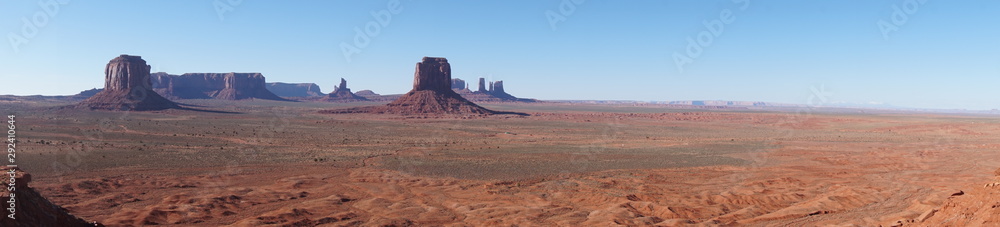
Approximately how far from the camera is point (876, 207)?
1712 centimetres

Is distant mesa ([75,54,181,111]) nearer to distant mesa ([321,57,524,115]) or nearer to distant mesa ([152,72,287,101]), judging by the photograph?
distant mesa ([321,57,524,115])

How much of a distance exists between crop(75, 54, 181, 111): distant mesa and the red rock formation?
87276mm

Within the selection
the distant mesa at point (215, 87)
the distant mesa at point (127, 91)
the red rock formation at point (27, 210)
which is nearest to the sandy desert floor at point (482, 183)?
the red rock formation at point (27, 210)

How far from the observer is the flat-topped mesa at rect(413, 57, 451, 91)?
11450 centimetres

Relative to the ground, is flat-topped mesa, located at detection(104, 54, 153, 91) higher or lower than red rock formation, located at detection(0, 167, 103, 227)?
higher

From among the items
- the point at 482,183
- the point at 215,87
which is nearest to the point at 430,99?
the point at 482,183

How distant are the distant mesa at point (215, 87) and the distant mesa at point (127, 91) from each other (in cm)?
7612

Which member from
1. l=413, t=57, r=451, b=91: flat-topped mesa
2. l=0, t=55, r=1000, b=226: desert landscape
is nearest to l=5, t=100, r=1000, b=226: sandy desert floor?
l=0, t=55, r=1000, b=226: desert landscape

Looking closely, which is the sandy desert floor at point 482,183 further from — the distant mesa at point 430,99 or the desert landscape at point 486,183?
the distant mesa at point 430,99

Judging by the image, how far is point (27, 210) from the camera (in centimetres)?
936

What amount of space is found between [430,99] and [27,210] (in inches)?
3771

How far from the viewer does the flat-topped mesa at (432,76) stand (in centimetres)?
11450

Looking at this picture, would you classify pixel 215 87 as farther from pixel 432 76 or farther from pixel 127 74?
pixel 432 76

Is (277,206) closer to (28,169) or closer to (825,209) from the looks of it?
(28,169)
